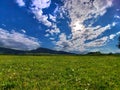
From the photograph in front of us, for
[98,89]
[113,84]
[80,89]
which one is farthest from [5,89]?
[113,84]

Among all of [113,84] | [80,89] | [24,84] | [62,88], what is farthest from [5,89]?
[113,84]

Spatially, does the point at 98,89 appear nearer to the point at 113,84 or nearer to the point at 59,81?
the point at 113,84

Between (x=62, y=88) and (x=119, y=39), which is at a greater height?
(x=119, y=39)

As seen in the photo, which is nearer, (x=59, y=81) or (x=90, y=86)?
(x=90, y=86)

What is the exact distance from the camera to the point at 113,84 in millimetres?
15617

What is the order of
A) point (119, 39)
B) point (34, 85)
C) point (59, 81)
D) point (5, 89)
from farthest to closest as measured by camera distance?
point (119, 39)
point (59, 81)
point (34, 85)
point (5, 89)

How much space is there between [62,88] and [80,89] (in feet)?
3.01

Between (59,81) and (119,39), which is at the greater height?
(119,39)

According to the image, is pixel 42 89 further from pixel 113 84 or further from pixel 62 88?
pixel 113 84

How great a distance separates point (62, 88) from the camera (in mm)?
14141

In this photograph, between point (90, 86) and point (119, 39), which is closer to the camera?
point (90, 86)

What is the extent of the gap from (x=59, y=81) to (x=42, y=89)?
2715 mm

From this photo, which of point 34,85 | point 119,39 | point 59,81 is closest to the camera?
point 34,85

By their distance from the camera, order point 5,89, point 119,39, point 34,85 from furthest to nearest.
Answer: point 119,39 → point 34,85 → point 5,89
